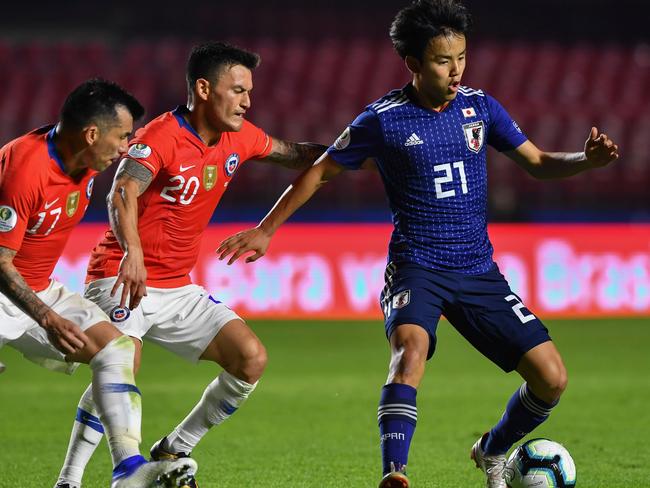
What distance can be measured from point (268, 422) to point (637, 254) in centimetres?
641

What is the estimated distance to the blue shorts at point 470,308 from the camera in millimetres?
A: 4777

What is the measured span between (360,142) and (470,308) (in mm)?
917

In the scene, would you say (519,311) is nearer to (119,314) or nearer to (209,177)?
(209,177)

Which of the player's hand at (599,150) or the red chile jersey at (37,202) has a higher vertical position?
the player's hand at (599,150)

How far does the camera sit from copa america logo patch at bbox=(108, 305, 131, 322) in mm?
5082

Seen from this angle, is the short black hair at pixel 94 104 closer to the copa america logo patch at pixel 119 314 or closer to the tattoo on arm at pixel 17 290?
the tattoo on arm at pixel 17 290

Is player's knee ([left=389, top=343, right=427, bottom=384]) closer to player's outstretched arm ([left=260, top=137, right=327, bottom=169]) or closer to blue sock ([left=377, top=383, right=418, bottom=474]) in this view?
blue sock ([left=377, top=383, right=418, bottom=474])

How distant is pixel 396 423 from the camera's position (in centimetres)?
447

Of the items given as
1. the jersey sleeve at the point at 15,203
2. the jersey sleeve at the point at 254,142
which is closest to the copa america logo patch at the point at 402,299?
the jersey sleeve at the point at 254,142

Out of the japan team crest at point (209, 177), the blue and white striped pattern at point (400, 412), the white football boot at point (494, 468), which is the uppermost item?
the japan team crest at point (209, 177)

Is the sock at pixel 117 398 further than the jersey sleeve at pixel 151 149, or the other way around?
the jersey sleeve at pixel 151 149

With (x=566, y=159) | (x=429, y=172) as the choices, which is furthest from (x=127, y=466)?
(x=566, y=159)

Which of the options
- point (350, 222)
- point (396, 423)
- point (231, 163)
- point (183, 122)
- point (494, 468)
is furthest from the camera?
point (350, 222)

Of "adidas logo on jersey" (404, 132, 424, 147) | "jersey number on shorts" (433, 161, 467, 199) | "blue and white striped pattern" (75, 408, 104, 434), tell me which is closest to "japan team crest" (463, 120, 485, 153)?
"jersey number on shorts" (433, 161, 467, 199)
